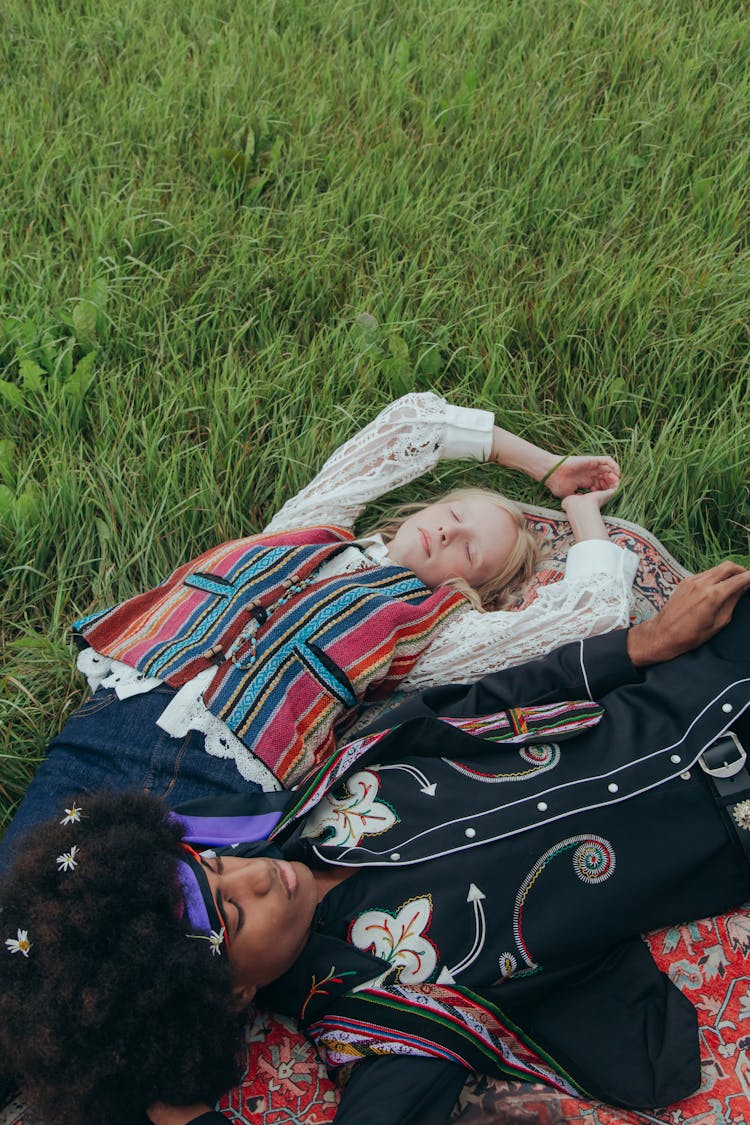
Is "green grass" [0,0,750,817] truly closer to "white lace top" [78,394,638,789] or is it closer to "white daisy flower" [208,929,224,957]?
"white lace top" [78,394,638,789]

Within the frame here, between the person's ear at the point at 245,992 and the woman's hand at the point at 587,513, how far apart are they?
1.52 metres

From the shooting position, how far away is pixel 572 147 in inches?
136

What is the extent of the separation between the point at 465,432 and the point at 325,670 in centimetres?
92

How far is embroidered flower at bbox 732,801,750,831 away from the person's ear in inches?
41.4

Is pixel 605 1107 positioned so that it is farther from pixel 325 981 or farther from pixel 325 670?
pixel 325 670

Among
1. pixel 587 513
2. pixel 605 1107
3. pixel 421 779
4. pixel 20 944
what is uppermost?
pixel 587 513

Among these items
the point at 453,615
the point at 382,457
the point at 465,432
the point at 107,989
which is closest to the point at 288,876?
the point at 107,989

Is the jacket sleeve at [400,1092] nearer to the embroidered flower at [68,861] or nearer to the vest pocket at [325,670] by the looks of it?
the embroidered flower at [68,861]

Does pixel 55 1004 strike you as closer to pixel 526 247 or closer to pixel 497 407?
→ pixel 497 407

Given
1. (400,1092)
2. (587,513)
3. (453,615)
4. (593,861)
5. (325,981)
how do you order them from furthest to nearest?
(587,513) < (453,615) < (593,861) < (325,981) < (400,1092)

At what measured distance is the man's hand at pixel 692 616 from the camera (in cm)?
→ 205

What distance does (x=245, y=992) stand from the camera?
1739 millimetres

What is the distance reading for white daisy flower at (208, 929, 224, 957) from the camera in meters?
1.62

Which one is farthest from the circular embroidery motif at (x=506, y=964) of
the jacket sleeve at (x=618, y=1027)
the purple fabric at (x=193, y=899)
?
the purple fabric at (x=193, y=899)
